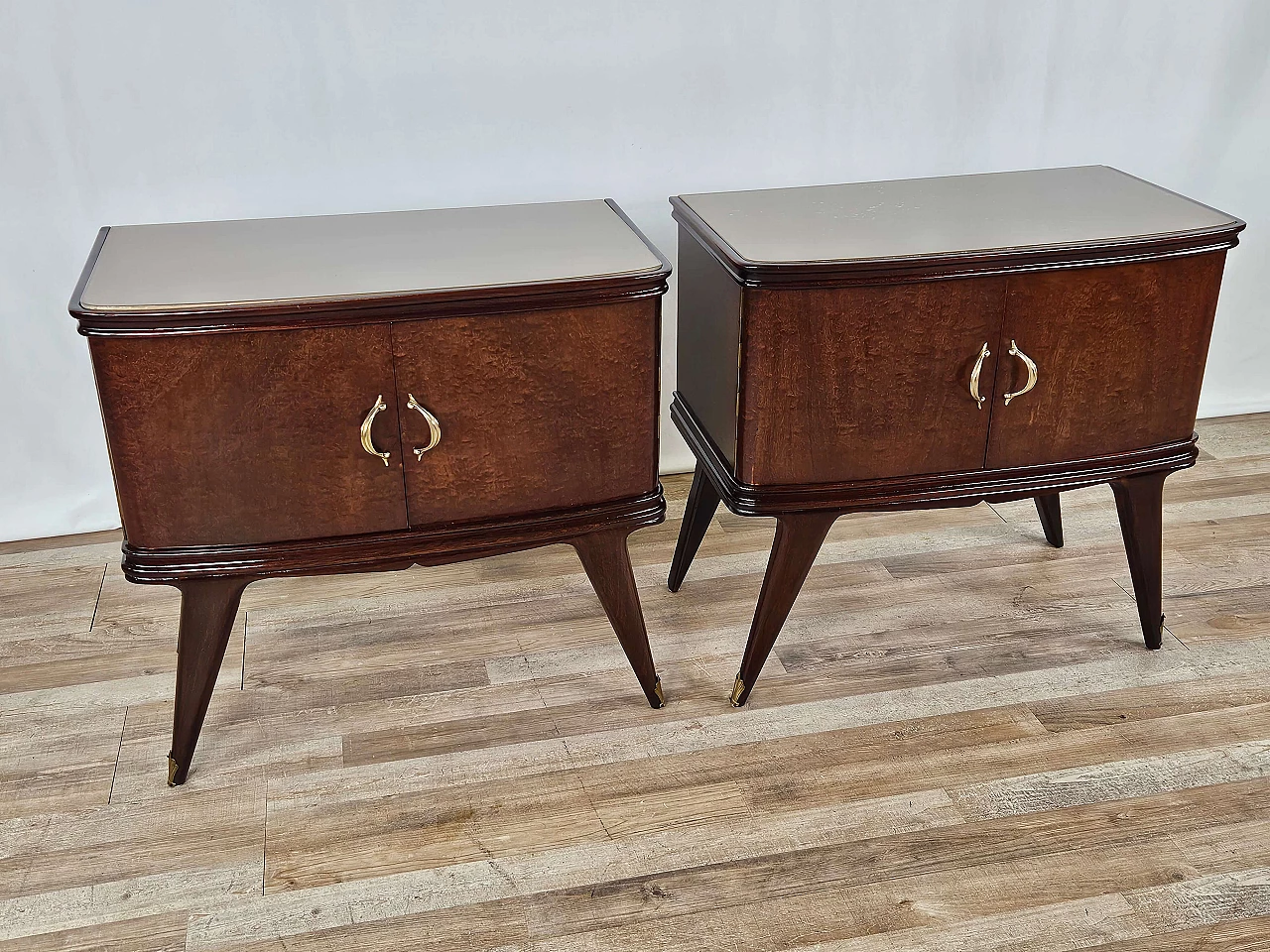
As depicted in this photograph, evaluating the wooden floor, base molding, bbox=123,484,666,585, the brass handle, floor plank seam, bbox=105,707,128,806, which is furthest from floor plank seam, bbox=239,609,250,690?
the brass handle

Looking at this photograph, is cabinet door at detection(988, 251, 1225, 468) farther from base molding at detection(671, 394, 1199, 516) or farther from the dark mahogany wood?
the dark mahogany wood

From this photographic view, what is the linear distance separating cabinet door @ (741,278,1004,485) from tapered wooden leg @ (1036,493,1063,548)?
0.54m

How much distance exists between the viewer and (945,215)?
5.15 ft

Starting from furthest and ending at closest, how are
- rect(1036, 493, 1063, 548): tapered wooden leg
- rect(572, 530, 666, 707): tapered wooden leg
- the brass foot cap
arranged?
rect(1036, 493, 1063, 548): tapered wooden leg → the brass foot cap → rect(572, 530, 666, 707): tapered wooden leg

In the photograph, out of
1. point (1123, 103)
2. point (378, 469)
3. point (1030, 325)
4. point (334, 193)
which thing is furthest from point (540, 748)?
point (1123, 103)

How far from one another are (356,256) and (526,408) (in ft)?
0.94

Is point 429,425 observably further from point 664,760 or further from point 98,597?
point 98,597

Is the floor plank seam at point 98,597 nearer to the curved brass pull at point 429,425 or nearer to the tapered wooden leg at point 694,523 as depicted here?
the curved brass pull at point 429,425

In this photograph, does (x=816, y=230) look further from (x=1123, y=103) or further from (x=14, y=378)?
(x=14, y=378)

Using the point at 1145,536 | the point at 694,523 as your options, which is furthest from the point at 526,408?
the point at 1145,536

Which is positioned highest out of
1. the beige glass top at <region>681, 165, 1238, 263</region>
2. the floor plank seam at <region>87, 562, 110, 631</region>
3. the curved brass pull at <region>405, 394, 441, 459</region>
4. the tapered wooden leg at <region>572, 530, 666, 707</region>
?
the beige glass top at <region>681, 165, 1238, 263</region>

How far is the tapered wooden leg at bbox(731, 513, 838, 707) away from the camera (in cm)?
157

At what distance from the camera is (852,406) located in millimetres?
1491

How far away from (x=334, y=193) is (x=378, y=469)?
28.8 inches
